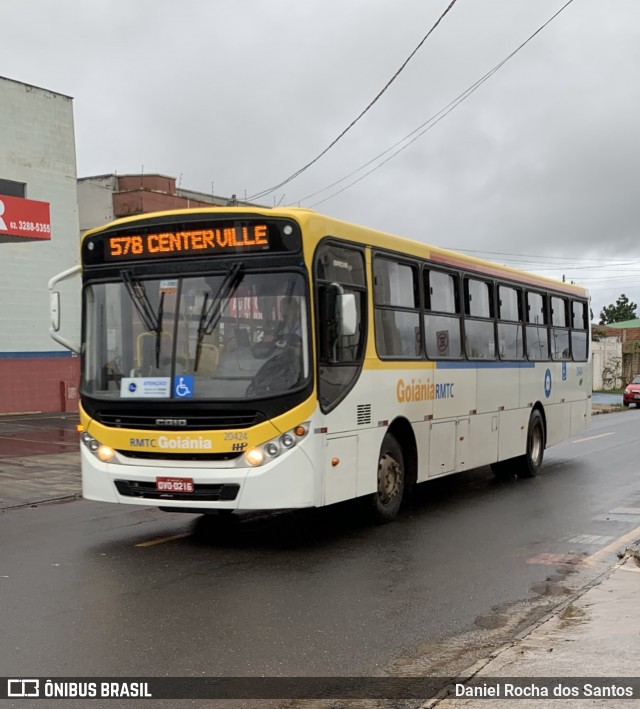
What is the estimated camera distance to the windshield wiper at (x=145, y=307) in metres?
8.55

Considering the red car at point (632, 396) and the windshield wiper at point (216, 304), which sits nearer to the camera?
the windshield wiper at point (216, 304)

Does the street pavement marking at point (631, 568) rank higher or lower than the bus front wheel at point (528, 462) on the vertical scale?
→ lower

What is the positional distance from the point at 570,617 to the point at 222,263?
4.45 metres

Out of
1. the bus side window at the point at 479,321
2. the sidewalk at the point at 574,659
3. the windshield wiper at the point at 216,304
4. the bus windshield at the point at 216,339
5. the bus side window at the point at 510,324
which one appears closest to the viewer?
the sidewalk at the point at 574,659

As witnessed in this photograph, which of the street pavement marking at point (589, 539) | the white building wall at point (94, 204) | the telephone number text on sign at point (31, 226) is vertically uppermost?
the white building wall at point (94, 204)

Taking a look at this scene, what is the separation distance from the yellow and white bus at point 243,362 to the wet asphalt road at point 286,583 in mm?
653

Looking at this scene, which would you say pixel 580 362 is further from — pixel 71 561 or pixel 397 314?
pixel 71 561

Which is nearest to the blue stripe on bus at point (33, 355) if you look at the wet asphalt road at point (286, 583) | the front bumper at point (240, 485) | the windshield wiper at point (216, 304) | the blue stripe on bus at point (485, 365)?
the wet asphalt road at point (286, 583)

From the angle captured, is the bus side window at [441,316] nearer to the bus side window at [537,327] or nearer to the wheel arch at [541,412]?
the bus side window at [537,327]

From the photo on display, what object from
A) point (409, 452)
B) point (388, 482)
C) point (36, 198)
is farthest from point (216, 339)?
point (36, 198)

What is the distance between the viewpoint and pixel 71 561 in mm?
8211

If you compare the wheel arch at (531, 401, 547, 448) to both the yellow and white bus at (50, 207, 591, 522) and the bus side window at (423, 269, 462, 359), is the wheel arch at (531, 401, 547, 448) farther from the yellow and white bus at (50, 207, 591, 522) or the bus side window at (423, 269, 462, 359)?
the yellow and white bus at (50, 207, 591, 522)

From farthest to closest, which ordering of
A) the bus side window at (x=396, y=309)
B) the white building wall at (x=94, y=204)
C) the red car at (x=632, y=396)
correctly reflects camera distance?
the white building wall at (x=94, y=204) → the red car at (x=632, y=396) → the bus side window at (x=396, y=309)

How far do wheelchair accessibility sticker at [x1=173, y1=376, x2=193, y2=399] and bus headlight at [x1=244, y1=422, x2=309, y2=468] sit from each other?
80cm
